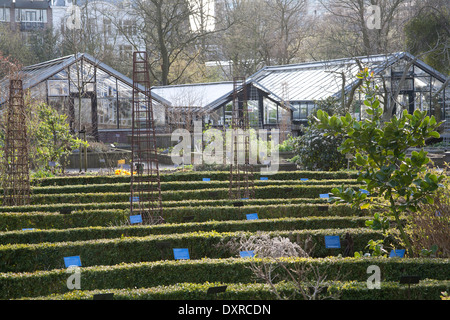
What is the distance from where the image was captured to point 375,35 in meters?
19.9

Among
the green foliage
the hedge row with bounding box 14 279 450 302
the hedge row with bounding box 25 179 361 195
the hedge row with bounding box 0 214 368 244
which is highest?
the green foliage

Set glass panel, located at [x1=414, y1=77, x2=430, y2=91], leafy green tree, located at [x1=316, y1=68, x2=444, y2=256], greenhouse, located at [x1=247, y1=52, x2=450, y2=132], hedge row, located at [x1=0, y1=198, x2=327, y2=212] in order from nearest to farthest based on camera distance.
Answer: leafy green tree, located at [x1=316, y1=68, x2=444, y2=256], hedge row, located at [x1=0, y1=198, x2=327, y2=212], greenhouse, located at [x1=247, y1=52, x2=450, y2=132], glass panel, located at [x1=414, y1=77, x2=430, y2=91]

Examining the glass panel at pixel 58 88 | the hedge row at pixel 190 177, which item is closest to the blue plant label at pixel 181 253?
the hedge row at pixel 190 177

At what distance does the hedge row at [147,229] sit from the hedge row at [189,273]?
1.53 m

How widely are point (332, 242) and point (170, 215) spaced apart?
101 inches

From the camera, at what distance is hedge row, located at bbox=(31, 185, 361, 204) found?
852 cm

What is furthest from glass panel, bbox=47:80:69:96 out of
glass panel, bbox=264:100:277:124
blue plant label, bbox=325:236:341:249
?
blue plant label, bbox=325:236:341:249

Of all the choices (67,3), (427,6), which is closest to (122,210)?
(427,6)

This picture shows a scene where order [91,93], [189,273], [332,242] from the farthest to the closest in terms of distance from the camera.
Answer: [91,93] < [332,242] < [189,273]

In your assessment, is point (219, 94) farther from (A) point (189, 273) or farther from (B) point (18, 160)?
(A) point (189, 273)

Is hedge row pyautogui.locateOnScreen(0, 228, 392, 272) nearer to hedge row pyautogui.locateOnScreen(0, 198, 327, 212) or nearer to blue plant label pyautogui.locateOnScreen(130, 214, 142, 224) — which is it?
blue plant label pyautogui.locateOnScreen(130, 214, 142, 224)

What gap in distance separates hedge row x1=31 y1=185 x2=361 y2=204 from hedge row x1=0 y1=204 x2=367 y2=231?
131 centimetres

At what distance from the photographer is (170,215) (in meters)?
7.32

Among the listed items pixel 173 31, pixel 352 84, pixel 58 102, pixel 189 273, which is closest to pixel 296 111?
pixel 352 84
